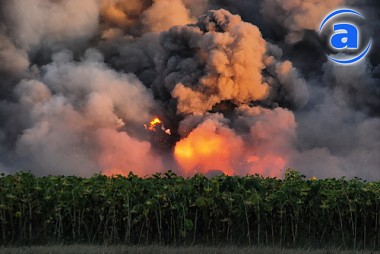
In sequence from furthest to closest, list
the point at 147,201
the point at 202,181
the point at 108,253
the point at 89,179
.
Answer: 1. the point at 89,179
2. the point at 202,181
3. the point at 147,201
4. the point at 108,253

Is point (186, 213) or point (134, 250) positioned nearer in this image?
point (134, 250)

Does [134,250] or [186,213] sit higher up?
[186,213]

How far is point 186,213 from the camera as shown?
33.7 ft

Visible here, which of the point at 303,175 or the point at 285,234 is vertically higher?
the point at 303,175

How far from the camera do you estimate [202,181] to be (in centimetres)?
1081

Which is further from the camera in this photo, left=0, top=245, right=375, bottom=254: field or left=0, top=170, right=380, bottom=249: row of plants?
left=0, top=170, right=380, bottom=249: row of plants

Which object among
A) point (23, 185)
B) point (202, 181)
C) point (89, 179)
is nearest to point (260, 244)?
point (202, 181)

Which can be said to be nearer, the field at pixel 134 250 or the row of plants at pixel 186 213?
the field at pixel 134 250

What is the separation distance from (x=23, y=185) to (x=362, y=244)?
6.58 m

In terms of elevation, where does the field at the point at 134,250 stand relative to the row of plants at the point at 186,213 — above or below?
below

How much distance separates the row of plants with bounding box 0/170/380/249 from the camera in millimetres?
10328

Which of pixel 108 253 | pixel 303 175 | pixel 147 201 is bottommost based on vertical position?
pixel 108 253

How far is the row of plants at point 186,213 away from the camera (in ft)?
33.9

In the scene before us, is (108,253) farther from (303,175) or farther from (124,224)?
(303,175)
